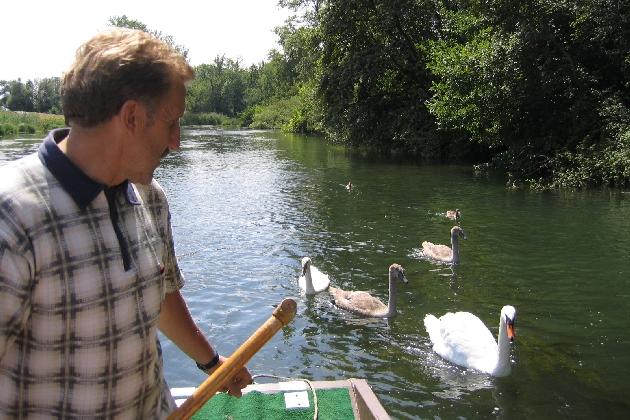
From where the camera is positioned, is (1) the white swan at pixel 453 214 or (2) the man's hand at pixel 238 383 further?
(1) the white swan at pixel 453 214

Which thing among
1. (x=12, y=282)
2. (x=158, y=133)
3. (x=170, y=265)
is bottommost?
(x=170, y=265)

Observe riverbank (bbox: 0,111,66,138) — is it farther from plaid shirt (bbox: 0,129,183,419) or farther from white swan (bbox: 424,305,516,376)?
plaid shirt (bbox: 0,129,183,419)

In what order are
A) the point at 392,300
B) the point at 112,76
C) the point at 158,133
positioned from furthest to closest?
the point at 392,300 → the point at 158,133 → the point at 112,76

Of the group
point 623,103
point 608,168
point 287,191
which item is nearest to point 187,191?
point 287,191

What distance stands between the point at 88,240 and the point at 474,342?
19.9 feet

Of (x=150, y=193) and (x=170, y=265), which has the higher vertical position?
(x=150, y=193)

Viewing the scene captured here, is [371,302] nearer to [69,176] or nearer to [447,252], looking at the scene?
[447,252]

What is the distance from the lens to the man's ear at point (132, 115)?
170cm

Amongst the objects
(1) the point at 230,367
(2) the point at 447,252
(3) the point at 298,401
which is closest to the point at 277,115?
(2) the point at 447,252

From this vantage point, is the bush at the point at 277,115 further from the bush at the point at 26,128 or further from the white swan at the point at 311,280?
the white swan at the point at 311,280

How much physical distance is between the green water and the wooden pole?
13.3ft

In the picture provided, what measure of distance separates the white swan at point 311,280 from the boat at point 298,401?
5.02 meters

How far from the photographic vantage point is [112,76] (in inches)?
65.2

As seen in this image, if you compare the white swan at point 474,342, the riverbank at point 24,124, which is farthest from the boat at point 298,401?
the riverbank at point 24,124
